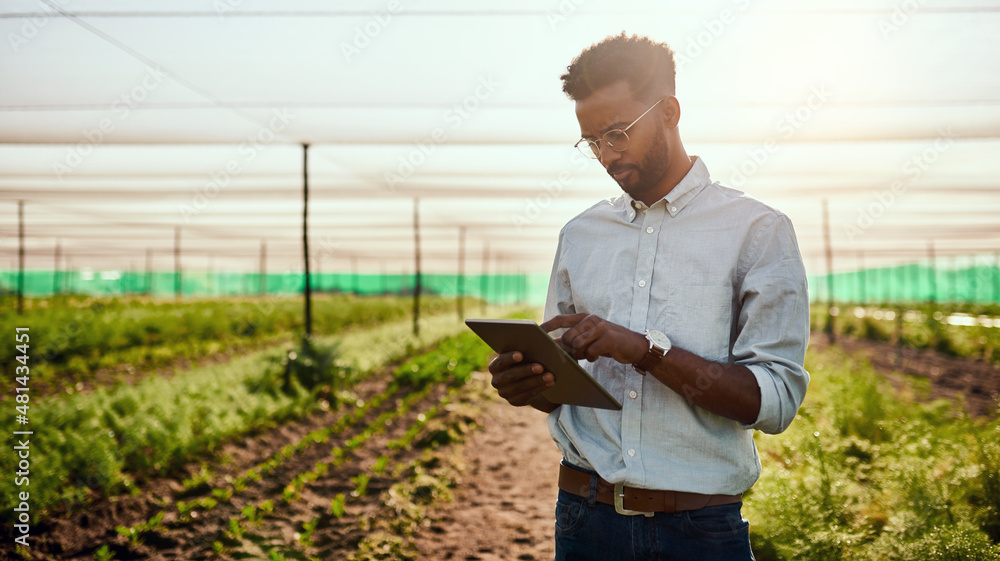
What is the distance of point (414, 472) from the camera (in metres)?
4.66

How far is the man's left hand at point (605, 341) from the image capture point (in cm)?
120

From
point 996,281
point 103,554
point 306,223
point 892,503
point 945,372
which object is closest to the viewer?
point 892,503

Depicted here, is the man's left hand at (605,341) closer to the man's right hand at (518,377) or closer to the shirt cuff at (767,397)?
the man's right hand at (518,377)

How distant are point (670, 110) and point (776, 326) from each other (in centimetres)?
56

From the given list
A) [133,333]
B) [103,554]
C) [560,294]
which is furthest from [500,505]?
[133,333]

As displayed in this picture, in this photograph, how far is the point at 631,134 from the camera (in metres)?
1.37

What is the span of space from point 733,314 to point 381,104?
427 centimetres

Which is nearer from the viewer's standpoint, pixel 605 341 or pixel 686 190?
pixel 605 341

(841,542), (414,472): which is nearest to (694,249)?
(841,542)

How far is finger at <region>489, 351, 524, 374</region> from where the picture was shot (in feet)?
4.32

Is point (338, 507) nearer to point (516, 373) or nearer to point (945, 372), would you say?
point (516, 373)

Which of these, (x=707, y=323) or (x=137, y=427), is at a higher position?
(x=707, y=323)

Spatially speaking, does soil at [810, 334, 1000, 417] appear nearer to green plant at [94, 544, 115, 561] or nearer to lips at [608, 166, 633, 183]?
lips at [608, 166, 633, 183]

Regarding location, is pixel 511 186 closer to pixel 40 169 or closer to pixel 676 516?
pixel 40 169
